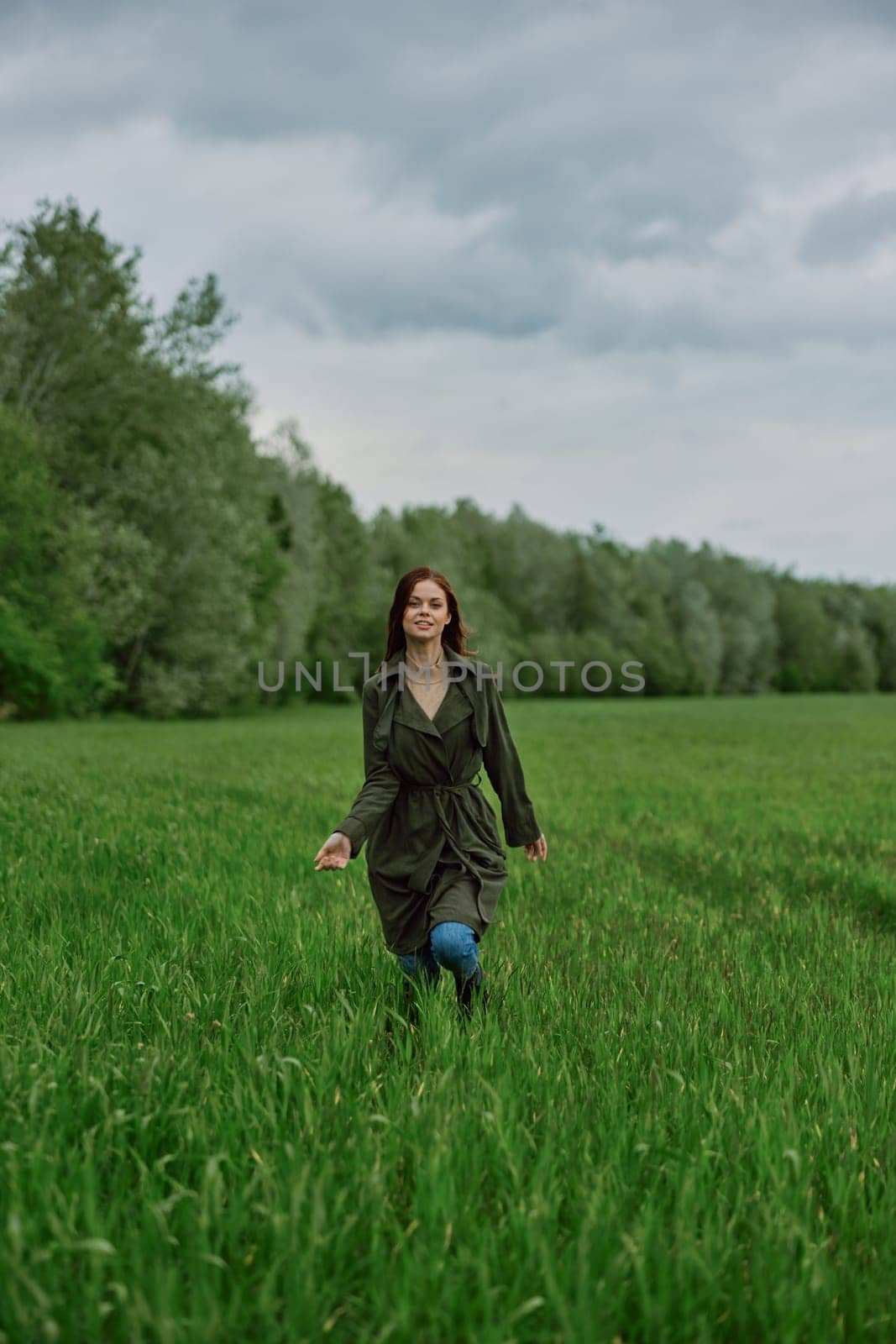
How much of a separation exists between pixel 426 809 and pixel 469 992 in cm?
85

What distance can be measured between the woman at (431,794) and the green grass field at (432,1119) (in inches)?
13.3

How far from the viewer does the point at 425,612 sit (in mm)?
4363

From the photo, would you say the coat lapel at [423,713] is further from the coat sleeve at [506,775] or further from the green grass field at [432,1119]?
the green grass field at [432,1119]

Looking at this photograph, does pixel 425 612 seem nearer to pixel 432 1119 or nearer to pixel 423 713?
pixel 423 713

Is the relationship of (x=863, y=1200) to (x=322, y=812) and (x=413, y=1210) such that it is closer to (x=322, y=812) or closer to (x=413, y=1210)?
(x=413, y=1210)

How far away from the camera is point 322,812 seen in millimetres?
11203

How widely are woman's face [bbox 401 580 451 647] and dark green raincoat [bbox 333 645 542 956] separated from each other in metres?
0.23

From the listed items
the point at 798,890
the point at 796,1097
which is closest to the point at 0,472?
the point at 798,890

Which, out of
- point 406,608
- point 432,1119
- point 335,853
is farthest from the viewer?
point 406,608

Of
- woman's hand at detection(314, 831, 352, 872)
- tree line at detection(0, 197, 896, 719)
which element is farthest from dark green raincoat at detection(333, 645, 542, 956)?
tree line at detection(0, 197, 896, 719)

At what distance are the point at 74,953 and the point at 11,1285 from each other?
2982mm

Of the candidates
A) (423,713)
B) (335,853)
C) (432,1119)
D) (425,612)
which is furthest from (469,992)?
(425,612)

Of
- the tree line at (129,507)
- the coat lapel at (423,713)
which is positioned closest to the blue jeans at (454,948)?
the coat lapel at (423,713)

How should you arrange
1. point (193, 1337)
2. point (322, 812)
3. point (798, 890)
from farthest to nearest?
point (322, 812), point (798, 890), point (193, 1337)
